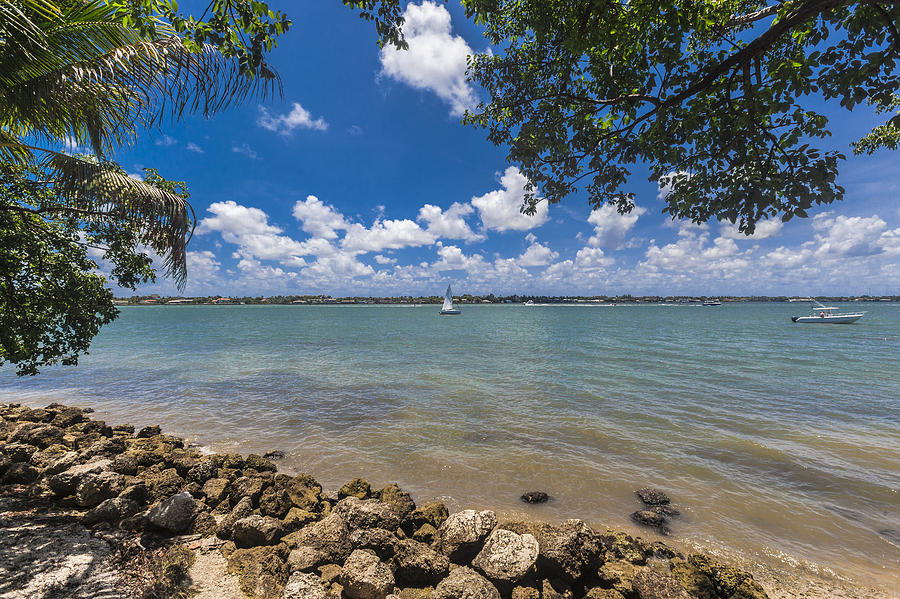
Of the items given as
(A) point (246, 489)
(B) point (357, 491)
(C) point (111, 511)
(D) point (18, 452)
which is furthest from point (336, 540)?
(D) point (18, 452)

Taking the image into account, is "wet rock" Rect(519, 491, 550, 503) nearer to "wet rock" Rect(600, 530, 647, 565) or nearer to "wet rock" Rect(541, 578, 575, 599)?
"wet rock" Rect(600, 530, 647, 565)

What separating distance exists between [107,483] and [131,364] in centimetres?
2909

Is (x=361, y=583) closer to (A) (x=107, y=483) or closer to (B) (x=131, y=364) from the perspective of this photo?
(A) (x=107, y=483)

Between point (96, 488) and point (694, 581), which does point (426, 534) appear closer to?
point (694, 581)

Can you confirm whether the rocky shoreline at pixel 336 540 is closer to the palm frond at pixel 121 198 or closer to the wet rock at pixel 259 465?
the wet rock at pixel 259 465

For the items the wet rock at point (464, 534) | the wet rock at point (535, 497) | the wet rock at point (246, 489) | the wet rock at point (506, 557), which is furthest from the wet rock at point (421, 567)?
the wet rock at point (246, 489)

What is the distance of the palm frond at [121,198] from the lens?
580cm

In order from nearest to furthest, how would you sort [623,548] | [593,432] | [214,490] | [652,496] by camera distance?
[623,548] < [214,490] < [652,496] < [593,432]

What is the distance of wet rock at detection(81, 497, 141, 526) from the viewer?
5.68m

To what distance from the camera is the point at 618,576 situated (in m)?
4.71

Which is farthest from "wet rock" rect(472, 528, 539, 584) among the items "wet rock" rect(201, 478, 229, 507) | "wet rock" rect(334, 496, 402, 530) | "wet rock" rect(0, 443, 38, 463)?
"wet rock" rect(0, 443, 38, 463)

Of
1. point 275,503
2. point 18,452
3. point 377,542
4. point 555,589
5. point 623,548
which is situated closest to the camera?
point 555,589

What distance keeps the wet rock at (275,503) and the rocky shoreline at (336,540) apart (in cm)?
2

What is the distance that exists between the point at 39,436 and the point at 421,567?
11.8 meters
